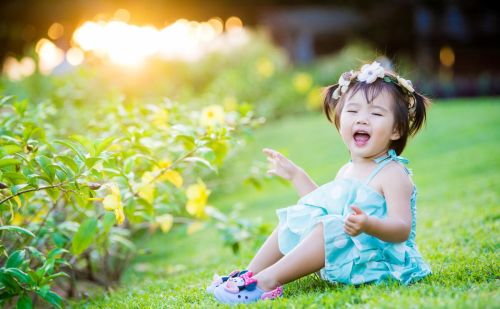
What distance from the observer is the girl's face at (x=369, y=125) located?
2.32 m

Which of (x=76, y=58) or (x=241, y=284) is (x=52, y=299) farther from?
(x=76, y=58)

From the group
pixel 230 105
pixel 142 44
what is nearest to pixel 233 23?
pixel 142 44

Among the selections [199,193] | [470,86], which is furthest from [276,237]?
[470,86]

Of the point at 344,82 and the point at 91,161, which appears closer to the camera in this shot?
the point at 91,161

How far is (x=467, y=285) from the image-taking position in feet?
6.98

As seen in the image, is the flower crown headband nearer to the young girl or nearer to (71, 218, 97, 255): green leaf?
the young girl

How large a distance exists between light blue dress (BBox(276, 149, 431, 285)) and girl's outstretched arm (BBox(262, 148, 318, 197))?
27 cm

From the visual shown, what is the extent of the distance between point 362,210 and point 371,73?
57cm

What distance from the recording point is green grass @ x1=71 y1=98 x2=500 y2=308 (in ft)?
6.82

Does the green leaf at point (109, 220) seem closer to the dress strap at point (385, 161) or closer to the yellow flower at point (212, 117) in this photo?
the yellow flower at point (212, 117)

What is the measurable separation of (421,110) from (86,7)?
20.2 m

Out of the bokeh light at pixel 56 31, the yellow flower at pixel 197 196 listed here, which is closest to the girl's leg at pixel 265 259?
the yellow flower at pixel 197 196

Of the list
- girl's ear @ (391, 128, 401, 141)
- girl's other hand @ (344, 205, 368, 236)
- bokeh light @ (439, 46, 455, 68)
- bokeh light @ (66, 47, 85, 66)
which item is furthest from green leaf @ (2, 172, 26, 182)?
bokeh light @ (439, 46, 455, 68)

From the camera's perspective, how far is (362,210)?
7.20ft
